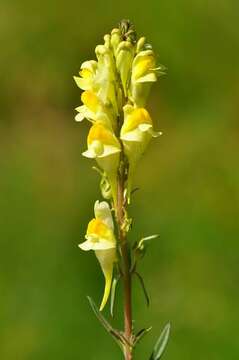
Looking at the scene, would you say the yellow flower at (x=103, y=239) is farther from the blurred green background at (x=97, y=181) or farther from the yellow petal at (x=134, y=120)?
the blurred green background at (x=97, y=181)

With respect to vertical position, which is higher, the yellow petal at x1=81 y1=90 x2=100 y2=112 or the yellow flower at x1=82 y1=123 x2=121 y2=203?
the yellow petal at x1=81 y1=90 x2=100 y2=112

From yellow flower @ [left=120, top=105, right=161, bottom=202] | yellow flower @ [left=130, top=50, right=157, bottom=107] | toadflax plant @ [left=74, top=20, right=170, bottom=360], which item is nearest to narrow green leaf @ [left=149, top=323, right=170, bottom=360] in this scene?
toadflax plant @ [left=74, top=20, right=170, bottom=360]

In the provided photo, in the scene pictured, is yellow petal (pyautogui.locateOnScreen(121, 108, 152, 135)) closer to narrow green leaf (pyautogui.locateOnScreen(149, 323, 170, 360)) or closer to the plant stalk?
the plant stalk

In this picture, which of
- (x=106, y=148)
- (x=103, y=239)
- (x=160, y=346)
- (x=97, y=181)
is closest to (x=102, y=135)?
(x=106, y=148)

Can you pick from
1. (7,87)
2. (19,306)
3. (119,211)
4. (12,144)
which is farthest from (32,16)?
(119,211)

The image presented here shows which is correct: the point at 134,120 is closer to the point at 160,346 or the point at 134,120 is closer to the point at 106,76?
the point at 106,76

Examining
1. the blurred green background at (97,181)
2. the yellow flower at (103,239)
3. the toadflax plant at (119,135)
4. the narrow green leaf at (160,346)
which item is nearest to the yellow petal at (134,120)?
the toadflax plant at (119,135)
